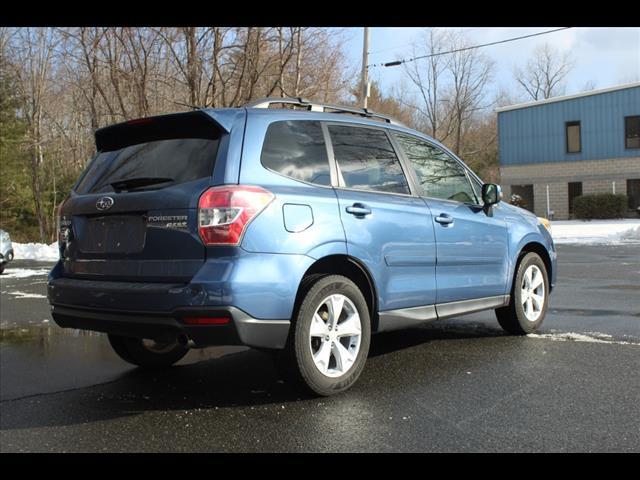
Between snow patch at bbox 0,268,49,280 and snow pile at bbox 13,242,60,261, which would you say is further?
snow pile at bbox 13,242,60,261

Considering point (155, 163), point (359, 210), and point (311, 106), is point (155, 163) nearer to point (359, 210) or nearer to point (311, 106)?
point (311, 106)

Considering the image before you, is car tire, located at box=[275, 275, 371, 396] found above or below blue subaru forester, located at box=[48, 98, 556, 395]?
below

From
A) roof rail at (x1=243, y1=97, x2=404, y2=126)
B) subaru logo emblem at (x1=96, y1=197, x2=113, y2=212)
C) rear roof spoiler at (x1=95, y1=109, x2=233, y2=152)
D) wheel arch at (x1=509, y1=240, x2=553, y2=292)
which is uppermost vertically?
roof rail at (x1=243, y1=97, x2=404, y2=126)

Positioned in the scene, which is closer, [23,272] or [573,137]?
[23,272]

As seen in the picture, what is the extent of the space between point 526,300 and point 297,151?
3025mm

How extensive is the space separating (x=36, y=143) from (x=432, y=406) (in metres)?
28.6

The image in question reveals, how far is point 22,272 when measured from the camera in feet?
49.9

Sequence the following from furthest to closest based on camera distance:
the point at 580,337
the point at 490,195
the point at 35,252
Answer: the point at 35,252 → the point at 580,337 → the point at 490,195

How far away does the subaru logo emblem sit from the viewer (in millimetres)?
4020

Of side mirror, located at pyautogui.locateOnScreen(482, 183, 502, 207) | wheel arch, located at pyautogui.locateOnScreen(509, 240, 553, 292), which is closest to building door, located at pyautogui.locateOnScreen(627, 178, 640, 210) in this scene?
wheel arch, located at pyautogui.locateOnScreen(509, 240, 553, 292)

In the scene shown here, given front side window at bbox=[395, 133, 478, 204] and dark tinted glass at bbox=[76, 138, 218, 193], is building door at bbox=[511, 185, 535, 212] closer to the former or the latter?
front side window at bbox=[395, 133, 478, 204]

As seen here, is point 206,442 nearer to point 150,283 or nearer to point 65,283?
point 150,283

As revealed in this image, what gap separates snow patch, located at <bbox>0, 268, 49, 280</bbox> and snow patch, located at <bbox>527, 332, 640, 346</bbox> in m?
12.1

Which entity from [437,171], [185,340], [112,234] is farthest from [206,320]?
[437,171]
